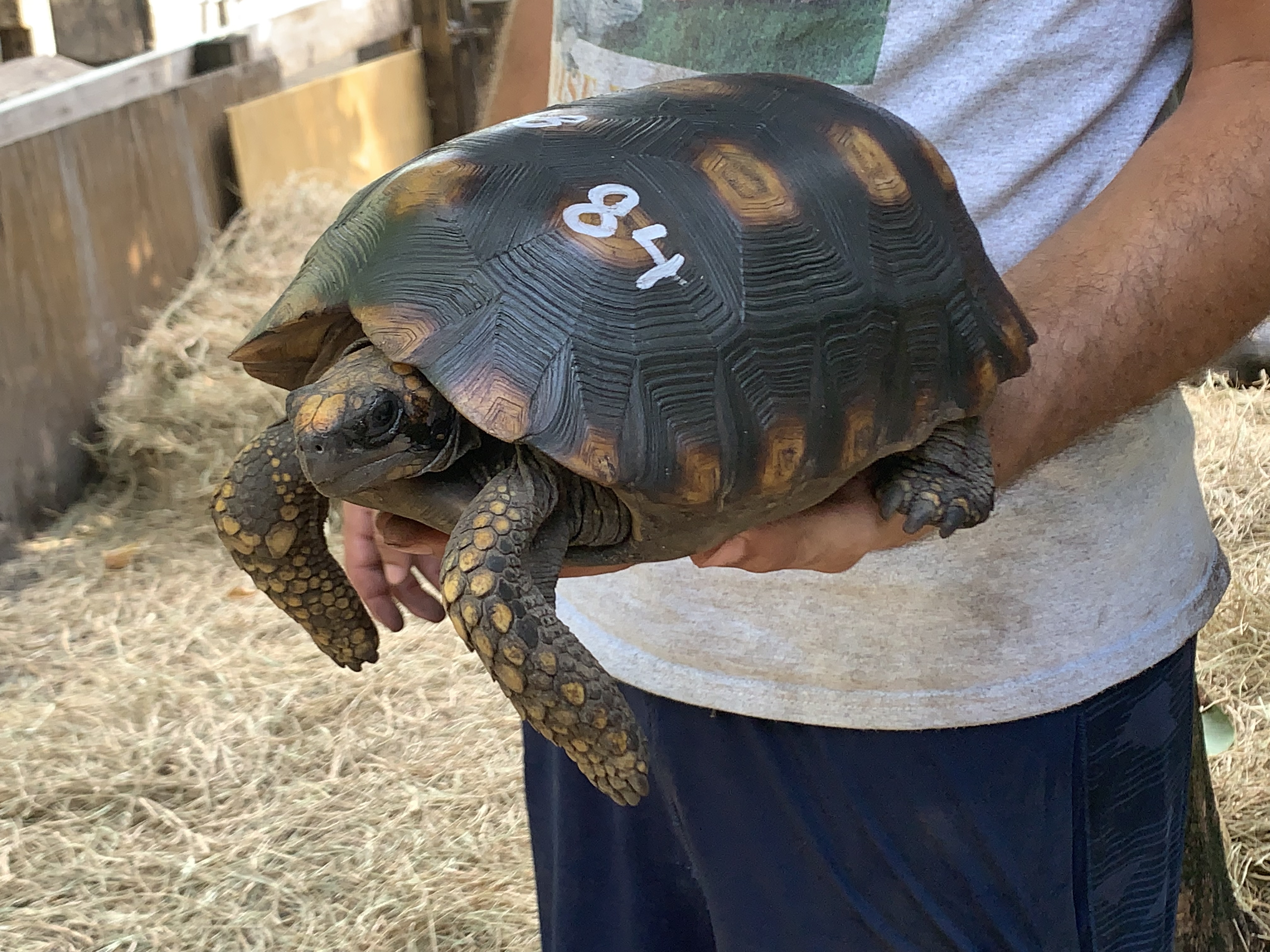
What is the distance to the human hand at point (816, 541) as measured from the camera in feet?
3.48

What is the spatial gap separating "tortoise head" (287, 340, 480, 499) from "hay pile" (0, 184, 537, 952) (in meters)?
1.48

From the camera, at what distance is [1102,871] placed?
4.26 ft

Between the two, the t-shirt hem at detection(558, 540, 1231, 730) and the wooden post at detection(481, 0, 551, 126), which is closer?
the t-shirt hem at detection(558, 540, 1231, 730)

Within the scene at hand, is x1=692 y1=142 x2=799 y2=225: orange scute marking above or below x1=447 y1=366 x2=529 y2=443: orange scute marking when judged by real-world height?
above

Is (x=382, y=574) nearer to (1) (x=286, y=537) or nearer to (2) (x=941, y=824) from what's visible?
(1) (x=286, y=537)

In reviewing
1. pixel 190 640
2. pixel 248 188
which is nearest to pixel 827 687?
pixel 190 640

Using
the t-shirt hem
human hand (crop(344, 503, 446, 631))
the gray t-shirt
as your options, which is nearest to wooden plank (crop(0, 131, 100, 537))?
human hand (crop(344, 503, 446, 631))

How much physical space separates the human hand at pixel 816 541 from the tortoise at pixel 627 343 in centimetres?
3

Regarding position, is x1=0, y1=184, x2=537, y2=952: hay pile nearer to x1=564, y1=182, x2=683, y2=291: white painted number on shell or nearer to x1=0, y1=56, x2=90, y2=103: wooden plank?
x1=0, y1=56, x2=90, y2=103: wooden plank

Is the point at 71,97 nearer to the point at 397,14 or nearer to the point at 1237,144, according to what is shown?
the point at 397,14

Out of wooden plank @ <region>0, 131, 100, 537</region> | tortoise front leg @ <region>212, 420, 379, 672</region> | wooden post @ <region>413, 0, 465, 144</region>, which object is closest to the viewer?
tortoise front leg @ <region>212, 420, 379, 672</region>

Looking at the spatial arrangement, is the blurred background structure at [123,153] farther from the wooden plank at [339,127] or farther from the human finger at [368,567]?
the human finger at [368,567]

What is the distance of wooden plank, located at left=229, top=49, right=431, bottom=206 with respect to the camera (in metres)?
4.09

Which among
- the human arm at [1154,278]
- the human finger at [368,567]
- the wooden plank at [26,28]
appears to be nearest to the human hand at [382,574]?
the human finger at [368,567]
